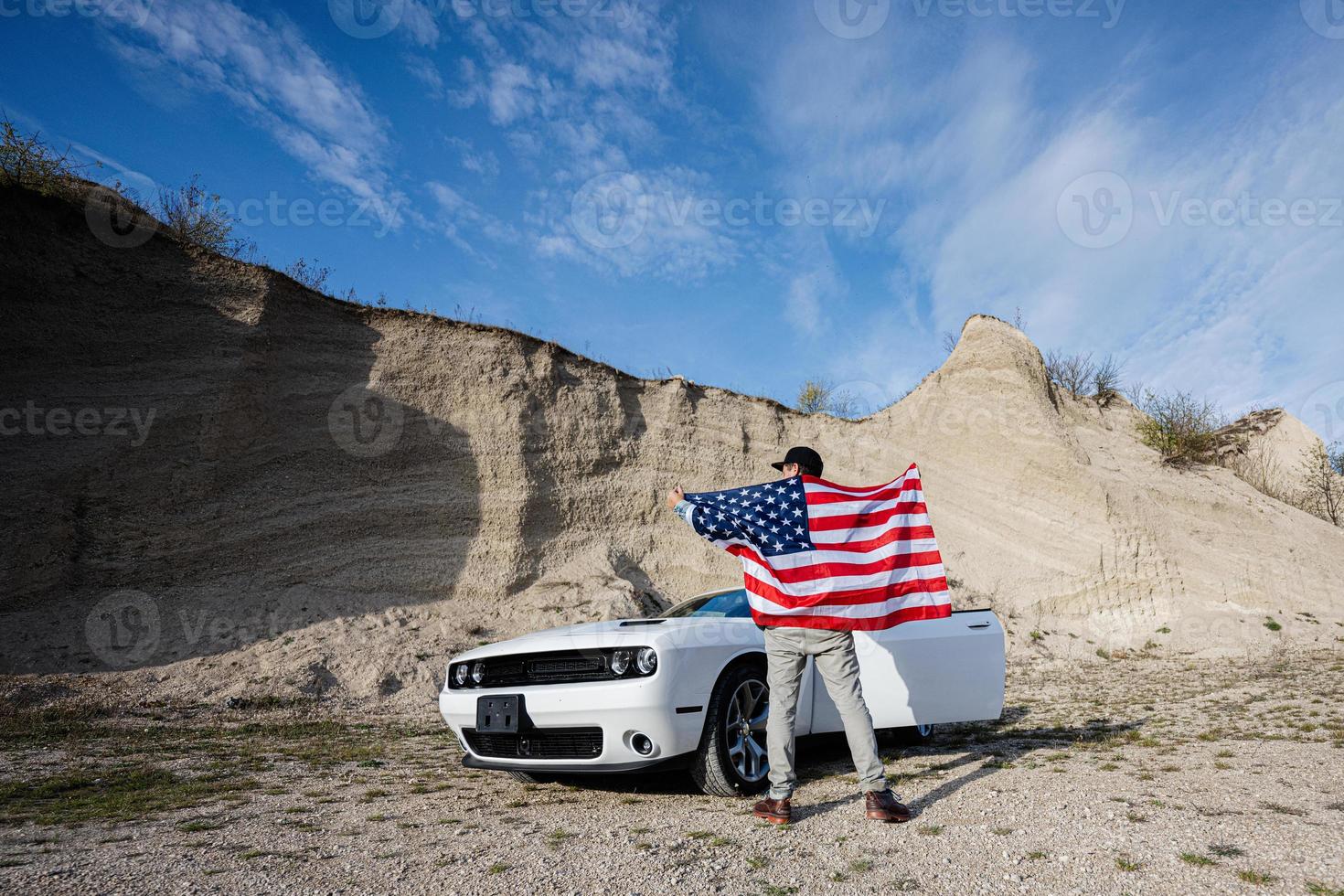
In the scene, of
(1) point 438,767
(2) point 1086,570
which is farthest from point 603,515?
(2) point 1086,570

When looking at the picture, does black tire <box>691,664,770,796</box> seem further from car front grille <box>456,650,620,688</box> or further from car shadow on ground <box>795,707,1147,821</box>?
car front grille <box>456,650,620,688</box>

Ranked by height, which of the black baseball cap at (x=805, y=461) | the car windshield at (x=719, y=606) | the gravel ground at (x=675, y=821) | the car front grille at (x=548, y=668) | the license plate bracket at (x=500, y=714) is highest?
the black baseball cap at (x=805, y=461)

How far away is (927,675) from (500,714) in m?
3.08

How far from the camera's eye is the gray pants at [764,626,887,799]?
12.7ft

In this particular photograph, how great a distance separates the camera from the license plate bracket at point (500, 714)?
432 centimetres

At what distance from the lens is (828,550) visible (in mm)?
4391

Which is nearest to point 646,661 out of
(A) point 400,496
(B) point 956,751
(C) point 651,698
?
(C) point 651,698

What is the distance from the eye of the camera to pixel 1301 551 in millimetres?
17422

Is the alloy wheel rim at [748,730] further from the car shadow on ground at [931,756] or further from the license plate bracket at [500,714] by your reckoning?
the license plate bracket at [500,714]

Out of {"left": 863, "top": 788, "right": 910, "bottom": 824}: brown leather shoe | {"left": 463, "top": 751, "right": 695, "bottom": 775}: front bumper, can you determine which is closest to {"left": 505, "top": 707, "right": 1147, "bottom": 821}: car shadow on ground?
{"left": 863, "top": 788, "right": 910, "bottom": 824}: brown leather shoe

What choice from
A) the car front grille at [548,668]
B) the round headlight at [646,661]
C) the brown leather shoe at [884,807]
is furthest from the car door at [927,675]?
the car front grille at [548,668]

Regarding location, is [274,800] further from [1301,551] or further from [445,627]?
[1301,551]

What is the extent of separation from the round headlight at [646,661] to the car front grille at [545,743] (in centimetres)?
42

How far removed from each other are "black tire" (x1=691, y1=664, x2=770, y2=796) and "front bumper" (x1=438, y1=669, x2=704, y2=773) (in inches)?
4.2
